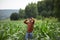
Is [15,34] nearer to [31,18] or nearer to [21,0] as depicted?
[31,18]

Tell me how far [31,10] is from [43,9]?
30cm

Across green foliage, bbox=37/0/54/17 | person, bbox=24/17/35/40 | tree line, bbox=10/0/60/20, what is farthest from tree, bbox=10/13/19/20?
green foliage, bbox=37/0/54/17

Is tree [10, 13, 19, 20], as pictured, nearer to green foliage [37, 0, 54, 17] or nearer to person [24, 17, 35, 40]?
person [24, 17, 35, 40]

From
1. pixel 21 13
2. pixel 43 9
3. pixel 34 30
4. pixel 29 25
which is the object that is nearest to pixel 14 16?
pixel 21 13

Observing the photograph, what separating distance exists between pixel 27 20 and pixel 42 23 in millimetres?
359

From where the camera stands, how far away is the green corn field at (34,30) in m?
4.10

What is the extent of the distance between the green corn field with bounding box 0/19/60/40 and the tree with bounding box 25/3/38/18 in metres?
0.18

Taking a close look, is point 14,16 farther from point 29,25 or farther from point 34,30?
point 34,30

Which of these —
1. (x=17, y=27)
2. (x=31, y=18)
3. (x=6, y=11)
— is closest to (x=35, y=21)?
(x=31, y=18)

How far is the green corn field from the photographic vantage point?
4098 mm

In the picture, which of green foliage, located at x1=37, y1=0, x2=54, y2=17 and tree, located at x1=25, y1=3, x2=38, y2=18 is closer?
tree, located at x1=25, y1=3, x2=38, y2=18

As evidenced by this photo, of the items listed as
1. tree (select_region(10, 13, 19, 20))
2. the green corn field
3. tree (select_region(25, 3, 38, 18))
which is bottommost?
the green corn field

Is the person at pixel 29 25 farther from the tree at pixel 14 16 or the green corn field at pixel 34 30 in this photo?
the tree at pixel 14 16

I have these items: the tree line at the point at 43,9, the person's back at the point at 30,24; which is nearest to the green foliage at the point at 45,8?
the tree line at the point at 43,9
